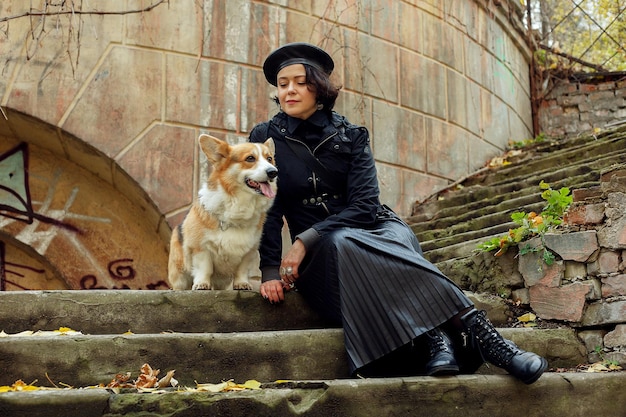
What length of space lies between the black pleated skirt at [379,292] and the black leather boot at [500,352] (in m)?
0.09

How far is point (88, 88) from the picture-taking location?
6.34 metres

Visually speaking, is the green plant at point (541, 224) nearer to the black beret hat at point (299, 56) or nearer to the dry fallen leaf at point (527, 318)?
the dry fallen leaf at point (527, 318)

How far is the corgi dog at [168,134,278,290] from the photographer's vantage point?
12.3 feet

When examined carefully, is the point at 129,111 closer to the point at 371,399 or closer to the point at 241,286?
the point at 241,286

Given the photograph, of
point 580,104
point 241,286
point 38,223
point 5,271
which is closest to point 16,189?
point 38,223

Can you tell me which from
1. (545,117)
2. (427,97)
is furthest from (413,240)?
(545,117)

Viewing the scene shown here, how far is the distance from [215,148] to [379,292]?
1.33 m

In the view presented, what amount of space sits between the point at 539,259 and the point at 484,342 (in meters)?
1.18

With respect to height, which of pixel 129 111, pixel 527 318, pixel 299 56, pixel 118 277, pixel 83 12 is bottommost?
pixel 527 318

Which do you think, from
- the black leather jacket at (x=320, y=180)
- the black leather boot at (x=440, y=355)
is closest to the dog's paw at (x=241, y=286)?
the black leather jacket at (x=320, y=180)

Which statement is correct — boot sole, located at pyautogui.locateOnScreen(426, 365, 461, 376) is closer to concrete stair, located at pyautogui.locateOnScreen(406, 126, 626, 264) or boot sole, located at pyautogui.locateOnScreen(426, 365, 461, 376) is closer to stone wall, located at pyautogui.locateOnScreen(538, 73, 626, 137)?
concrete stair, located at pyautogui.locateOnScreen(406, 126, 626, 264)

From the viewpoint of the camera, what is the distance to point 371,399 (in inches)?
106

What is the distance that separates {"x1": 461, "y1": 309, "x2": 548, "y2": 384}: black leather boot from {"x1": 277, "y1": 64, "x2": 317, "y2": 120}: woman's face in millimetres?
1452

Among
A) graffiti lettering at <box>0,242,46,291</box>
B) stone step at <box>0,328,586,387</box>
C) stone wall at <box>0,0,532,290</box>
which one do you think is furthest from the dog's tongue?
graffiti lettering at <box>0,242,46,291</box>
